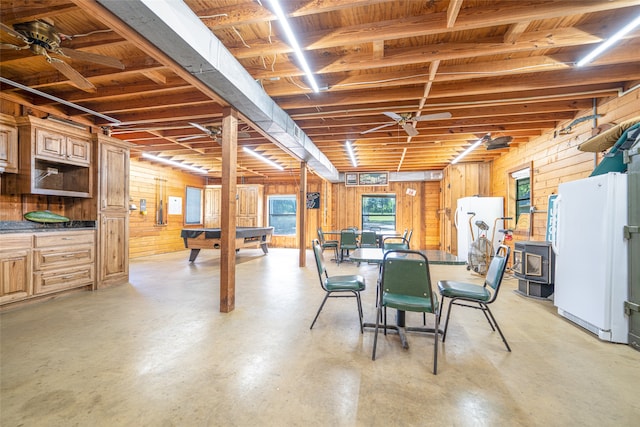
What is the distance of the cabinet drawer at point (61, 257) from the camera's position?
3424mm

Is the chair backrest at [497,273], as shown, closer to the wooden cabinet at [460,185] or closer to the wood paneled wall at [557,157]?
the wood paneled wall at [557,157]

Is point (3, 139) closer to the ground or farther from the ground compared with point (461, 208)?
farther from the ground

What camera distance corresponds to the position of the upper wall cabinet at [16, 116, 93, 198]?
353 centimetres

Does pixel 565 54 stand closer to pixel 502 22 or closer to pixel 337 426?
pixel 502 22

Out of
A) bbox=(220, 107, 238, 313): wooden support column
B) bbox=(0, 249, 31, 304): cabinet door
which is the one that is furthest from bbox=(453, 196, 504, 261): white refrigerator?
bbox=(0, 249, 31, 304): cabinet door

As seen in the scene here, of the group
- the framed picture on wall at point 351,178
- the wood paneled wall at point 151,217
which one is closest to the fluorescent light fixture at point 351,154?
Result: the framed picture on wall at point 351,178

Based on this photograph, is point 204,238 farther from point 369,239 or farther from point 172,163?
point 369,239

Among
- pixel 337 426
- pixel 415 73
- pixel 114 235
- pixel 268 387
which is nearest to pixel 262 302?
pixel 268 387

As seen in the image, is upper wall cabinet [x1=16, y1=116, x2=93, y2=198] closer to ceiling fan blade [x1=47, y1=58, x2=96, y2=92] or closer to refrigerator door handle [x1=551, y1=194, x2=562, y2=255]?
ceiling fan blade [x1=47, y1=58, x2=96, y2=92]

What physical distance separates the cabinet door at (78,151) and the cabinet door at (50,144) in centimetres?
6

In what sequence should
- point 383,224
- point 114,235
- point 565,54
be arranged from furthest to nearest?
point 383,224, point 114,235, point 565,54

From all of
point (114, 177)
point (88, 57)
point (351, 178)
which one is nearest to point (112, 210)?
point (114, 177)

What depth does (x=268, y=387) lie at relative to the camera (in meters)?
1.80

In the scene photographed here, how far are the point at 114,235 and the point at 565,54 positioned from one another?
663 centimetres
